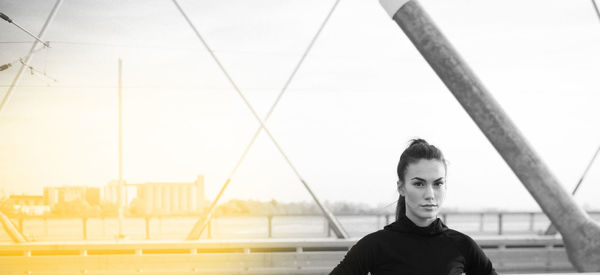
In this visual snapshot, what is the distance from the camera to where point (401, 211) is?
191 centimetres

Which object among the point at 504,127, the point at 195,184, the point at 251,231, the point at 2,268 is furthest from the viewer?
the point at 251,231

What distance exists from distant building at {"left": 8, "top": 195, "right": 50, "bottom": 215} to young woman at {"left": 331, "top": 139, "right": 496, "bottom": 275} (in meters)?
8.82

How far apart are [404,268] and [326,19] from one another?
758cm

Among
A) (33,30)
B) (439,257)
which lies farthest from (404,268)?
(33,30)

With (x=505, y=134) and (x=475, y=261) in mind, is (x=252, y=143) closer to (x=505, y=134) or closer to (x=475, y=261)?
(x=505, y=134)

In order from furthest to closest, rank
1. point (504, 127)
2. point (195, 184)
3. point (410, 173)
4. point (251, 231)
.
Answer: point (251, 231)
point (195, 184)
point (504, 127)
point (410, 173)

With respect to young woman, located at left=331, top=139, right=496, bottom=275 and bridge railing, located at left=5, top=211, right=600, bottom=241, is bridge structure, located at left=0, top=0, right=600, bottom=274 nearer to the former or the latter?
bridge railing, located at left=5, top=211, right=600, bottom=241

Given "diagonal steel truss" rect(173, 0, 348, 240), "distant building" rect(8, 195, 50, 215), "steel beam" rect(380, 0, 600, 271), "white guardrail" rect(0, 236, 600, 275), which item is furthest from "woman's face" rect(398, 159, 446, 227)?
"distant building" rect(8, 195, 50, 215)

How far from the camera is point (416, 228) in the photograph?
175 cm

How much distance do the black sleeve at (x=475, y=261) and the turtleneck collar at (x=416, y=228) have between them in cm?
9

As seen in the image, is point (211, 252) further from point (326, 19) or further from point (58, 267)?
point (326, 19)

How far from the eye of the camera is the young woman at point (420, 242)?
171cm

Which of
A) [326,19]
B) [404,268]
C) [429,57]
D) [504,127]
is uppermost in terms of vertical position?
[326,19]

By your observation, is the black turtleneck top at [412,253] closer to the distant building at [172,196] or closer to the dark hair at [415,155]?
the dark hair at [415,155]
